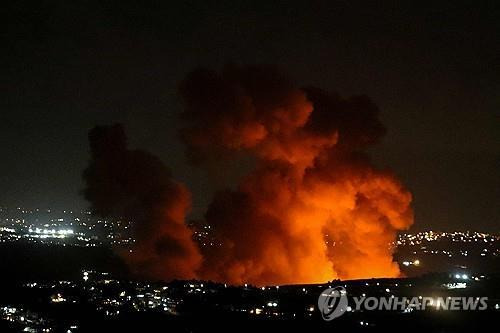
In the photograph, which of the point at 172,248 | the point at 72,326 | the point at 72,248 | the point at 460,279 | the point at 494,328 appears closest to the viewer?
the point at 494,328

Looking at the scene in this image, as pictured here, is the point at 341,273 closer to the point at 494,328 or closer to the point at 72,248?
the point at 494,328

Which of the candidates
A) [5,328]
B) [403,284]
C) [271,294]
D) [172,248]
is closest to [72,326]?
[5,328]

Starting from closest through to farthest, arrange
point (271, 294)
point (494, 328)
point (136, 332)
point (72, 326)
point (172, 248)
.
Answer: point (494, 328) → point (136, 332) → point (72, 326) → point (271, 294) → point (172, 248)

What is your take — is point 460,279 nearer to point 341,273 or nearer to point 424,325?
point 341,273

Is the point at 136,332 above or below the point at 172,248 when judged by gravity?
below

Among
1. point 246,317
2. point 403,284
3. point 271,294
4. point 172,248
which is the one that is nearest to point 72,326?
point 246,317

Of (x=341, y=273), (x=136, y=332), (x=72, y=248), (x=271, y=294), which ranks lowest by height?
(x=136, y=332)

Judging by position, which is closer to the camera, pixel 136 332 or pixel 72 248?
pixel 136 332
